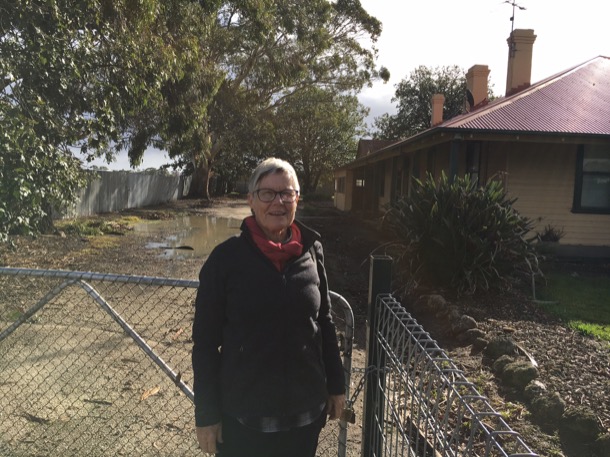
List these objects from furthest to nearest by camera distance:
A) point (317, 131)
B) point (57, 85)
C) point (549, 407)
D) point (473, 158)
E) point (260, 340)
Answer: point (317, 131), point (473, 158), point (57, 85), point (549, 407), point (260, 340)

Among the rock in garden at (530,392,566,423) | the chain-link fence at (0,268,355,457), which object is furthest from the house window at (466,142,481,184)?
the rock in garden at (530,392,566,423)

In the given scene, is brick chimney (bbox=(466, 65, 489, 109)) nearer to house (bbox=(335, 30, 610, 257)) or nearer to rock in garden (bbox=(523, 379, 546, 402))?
house (bbox=(335, 30, 610, 257))

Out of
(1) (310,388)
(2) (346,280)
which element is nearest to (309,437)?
(1) (310,388)

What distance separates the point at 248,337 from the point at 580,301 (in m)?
7.20

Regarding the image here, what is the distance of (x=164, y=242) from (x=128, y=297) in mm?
7809

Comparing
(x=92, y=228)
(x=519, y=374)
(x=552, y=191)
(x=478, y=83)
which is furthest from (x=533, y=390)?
(x=478, y=83)

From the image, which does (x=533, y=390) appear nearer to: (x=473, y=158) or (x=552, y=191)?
(x=473, y=158)

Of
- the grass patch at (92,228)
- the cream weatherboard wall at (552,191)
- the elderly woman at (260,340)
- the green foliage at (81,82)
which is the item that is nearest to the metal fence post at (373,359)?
the elderly woman at (260,340)

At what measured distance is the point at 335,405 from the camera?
244 cm

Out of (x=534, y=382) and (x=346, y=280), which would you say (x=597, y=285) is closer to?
(x=346, y=280)

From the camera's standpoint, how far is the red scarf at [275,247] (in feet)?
7.16

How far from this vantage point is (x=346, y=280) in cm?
1025

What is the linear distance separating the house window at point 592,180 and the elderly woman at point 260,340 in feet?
37.2

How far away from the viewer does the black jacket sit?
2111 millimetres
